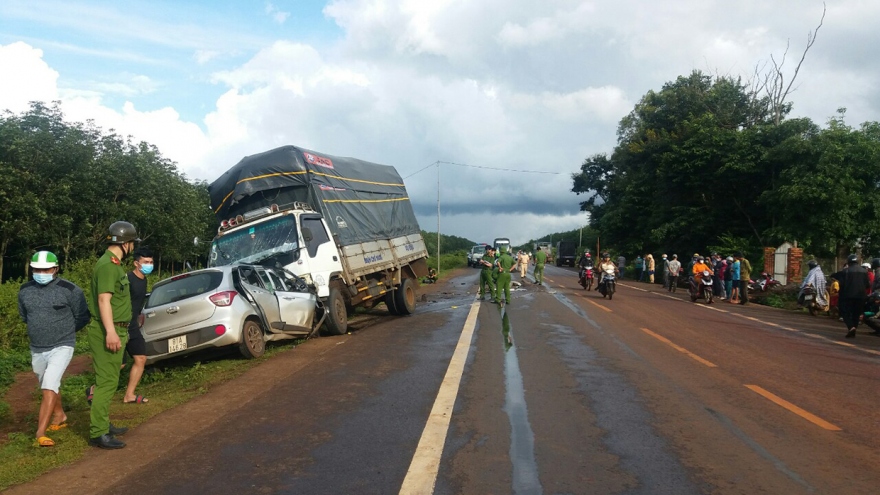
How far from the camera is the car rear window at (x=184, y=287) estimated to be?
9552mm

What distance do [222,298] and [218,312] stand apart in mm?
217

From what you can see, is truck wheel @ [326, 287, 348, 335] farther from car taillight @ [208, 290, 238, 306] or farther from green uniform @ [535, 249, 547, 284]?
green uniform @ [535, 249, 547, 284]

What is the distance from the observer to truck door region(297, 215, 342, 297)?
12.5m

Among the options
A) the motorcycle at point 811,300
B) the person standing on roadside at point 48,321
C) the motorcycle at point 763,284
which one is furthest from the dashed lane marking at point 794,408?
the motorcycle at point 763,284

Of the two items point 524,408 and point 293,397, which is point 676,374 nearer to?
point 524,408

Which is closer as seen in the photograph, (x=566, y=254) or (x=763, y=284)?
(x=763, y=284)

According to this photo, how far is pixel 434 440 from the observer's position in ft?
18.3

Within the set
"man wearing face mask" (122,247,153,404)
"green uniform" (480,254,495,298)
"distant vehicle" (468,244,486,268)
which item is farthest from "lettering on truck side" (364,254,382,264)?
"distant vehicle" (468,244,486,268)

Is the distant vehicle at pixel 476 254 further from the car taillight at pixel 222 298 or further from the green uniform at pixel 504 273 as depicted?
the car taillight at pixel 222 298

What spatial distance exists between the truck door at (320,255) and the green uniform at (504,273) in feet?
19.9

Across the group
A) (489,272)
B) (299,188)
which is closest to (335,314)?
(299,188)

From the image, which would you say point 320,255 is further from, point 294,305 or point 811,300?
point 811,300

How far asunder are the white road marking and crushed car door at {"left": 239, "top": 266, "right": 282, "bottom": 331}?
2.98 meters

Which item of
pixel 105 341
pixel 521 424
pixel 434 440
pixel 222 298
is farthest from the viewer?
pixel 222 298
